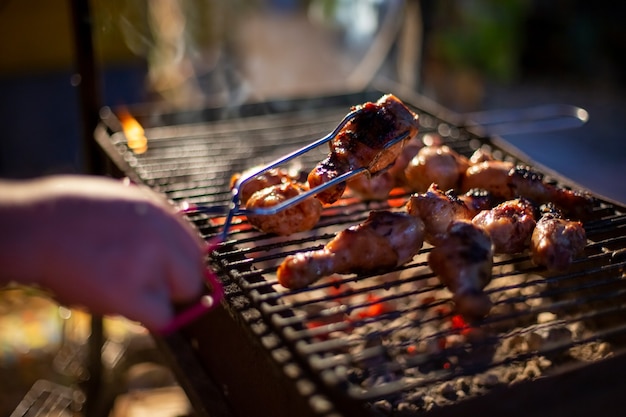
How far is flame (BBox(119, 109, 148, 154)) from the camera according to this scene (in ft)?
11.0

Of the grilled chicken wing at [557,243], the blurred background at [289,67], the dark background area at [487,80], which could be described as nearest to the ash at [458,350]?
the grilled chicken wing at [557,243]

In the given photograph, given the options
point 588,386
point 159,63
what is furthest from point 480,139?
point 159,63

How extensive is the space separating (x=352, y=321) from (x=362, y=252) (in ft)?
1.08

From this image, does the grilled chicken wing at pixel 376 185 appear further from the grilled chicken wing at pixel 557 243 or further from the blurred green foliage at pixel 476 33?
the blurred green foliage at pixel 476 33

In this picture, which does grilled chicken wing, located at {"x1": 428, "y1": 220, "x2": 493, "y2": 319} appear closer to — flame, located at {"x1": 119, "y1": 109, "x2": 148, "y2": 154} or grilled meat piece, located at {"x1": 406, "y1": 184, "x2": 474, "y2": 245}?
grilled meat piece, located at {"x1": 406, "y1": 184, "x2": 474, "y2": 245}

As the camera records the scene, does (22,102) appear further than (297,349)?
Yes

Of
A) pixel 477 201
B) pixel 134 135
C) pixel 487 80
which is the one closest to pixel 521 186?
pixel 477 201

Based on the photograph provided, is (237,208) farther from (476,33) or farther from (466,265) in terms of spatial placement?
(476,33)

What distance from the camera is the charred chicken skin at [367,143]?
231 cm

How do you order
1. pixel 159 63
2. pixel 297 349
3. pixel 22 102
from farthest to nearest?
pixel 159 63
pixel 22 102
pixel 297 349

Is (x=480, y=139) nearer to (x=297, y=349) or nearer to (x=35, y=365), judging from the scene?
(x=297, y=349)

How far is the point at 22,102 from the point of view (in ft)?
22.2

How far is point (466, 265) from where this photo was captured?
1.93 m

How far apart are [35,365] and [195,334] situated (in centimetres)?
219
